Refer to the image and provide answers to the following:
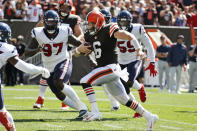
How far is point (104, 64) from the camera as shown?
268 inches

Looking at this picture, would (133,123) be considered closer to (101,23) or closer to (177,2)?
(101,23)

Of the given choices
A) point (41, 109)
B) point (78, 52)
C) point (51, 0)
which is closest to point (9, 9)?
point (51, 0)

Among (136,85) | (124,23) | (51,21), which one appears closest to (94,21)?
(51,21)

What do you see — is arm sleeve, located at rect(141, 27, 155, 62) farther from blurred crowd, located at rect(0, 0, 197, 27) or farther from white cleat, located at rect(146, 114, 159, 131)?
blurred crowd, located at rect(0, 0, 197, 27)

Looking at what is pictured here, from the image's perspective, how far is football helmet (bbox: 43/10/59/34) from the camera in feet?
25.7

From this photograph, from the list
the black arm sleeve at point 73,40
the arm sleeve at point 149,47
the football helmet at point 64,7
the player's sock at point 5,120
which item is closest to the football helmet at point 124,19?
the arm sleeve at point 149,47

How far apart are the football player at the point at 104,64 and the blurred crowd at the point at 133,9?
927 cm

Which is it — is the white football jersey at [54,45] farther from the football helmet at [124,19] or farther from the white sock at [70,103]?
the football helmet at [124,19]

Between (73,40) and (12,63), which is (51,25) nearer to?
(73,40)

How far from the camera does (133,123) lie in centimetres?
729

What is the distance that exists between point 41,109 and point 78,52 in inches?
98.6

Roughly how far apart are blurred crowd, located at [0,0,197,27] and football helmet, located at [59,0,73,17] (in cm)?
695

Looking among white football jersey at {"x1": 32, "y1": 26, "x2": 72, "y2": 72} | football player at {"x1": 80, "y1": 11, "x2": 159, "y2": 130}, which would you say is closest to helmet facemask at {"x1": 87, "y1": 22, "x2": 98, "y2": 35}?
football player at {"x1": 80, "y1": 11, "x2": 159, "y2": 130}

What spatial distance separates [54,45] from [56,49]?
0.27 ft
